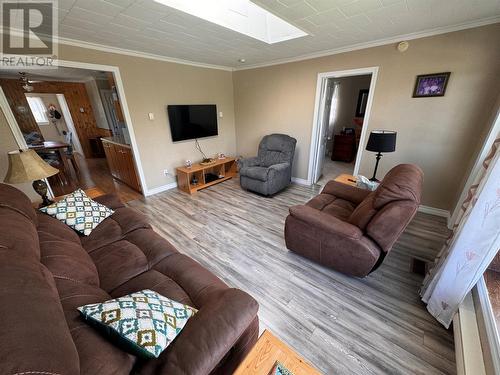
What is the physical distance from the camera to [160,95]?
3.47 metres

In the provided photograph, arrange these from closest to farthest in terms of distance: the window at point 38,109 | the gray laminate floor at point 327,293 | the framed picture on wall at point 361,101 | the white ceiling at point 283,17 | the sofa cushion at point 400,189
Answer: the gray laminate floor at point 327,293, the sofa cushion at point 400,189, the white ceiling at point 283,17, the framed picture on wall at point 361,101, the window at point 38,109

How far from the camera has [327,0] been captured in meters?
1.69

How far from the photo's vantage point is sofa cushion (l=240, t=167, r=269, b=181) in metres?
3.38

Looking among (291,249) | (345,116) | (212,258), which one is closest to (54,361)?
(212,258)

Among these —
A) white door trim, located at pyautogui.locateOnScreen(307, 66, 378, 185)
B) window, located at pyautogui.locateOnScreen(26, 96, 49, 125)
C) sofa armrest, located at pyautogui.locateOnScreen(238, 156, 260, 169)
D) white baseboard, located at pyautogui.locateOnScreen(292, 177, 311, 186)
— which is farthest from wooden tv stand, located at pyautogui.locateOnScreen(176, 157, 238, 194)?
window, located at pyautogui.locateOnScreen(26, 96, 49, 125)

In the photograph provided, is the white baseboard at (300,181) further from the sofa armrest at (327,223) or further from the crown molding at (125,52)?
the crown molding at (125,52)

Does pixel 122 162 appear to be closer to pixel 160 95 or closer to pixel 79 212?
pixel 160 95

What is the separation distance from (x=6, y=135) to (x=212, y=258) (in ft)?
9.16

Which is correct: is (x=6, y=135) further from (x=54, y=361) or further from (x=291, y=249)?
(x=291, y=249)

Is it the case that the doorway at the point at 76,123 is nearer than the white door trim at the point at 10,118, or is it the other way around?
the white door trim at the point at 10,118

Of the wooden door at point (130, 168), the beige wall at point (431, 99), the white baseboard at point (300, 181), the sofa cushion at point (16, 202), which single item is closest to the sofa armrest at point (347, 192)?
the beige wall at point (431, 99)

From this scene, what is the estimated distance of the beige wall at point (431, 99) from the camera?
7.27 ft

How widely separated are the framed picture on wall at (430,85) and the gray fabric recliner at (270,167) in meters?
1.81

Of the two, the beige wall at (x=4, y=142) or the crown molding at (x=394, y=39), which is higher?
the crown molding at (x=394, y=39)
